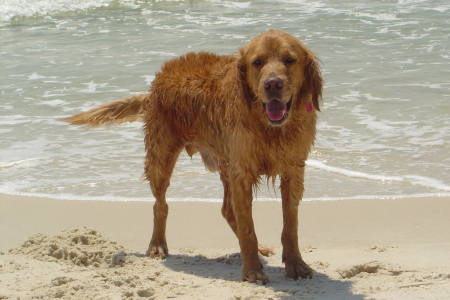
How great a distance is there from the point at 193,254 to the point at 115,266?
68 cm

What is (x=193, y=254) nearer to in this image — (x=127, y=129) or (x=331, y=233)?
(x=331, y=233)

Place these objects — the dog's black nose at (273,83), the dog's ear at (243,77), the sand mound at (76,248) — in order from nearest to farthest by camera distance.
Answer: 1. the dog's black nose at (273,83)
2. the dog's ear at (243,77)
3. the sand mound at (76,248)

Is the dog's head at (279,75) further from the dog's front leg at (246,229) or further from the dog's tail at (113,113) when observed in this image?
the dog's tail at (113,113)

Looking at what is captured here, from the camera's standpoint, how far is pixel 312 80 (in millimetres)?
3967

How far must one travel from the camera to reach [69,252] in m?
4.38

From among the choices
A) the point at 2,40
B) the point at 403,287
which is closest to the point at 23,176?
the point at 403,287

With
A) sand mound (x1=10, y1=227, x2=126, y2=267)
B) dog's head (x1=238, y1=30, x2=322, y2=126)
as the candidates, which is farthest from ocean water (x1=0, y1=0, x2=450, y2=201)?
sand mound (x1=10, y1=227, x2=126, y2=267)

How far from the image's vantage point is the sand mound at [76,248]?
4359 millimetres

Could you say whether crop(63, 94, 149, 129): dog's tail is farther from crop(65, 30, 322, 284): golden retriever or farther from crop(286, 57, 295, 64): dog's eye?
crop(286, 57, 295, 64): dog's eye

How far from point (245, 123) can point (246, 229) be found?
690 mm

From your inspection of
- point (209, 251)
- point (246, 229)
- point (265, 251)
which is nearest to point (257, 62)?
point (246, 229)

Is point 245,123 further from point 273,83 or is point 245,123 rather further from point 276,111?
point 273,83

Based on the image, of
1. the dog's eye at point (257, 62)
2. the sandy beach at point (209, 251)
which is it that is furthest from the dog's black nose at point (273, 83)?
the sandy beach at point (209, 251)

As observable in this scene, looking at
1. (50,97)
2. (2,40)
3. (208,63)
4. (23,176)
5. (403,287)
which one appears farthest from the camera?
(2,40)
